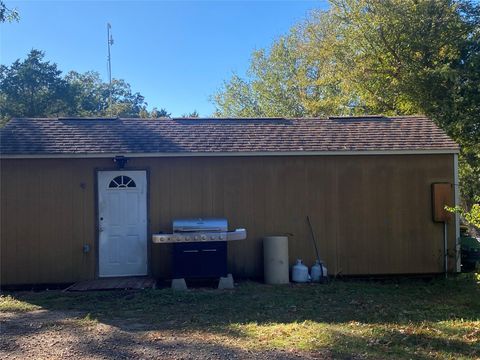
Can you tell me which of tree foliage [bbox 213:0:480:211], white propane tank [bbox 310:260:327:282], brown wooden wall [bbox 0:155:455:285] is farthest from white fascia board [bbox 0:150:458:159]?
tree foliage [bbox 213:0:480:211]

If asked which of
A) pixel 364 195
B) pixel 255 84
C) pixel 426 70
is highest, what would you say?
pixel 255 84

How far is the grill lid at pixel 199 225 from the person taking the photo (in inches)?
326

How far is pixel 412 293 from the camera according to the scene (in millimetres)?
7828

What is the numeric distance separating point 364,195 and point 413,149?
1.33m

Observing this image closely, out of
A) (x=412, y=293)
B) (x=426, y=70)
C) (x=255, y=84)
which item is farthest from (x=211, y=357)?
(x=255, y=84)

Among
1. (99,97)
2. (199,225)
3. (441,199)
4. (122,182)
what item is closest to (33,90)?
(99,97)

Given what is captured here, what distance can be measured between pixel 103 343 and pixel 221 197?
4440 mm

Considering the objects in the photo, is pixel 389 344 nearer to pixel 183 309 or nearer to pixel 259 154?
pixel 183 309

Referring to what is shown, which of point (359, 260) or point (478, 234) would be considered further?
point (478, 234)

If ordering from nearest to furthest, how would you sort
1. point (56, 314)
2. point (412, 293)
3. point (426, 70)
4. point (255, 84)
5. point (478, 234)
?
point (56, 314), point (412, 293), point (426, 70), point (478, 234), point (255, 84)

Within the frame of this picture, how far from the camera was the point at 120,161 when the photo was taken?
29.0ft

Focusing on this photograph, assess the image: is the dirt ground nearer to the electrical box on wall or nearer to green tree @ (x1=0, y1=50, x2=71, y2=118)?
the electrical box on wall

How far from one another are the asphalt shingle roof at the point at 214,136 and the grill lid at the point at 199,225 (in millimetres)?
1427

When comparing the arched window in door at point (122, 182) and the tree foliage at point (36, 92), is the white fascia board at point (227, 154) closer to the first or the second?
the arched window in door at point (122, 182)
